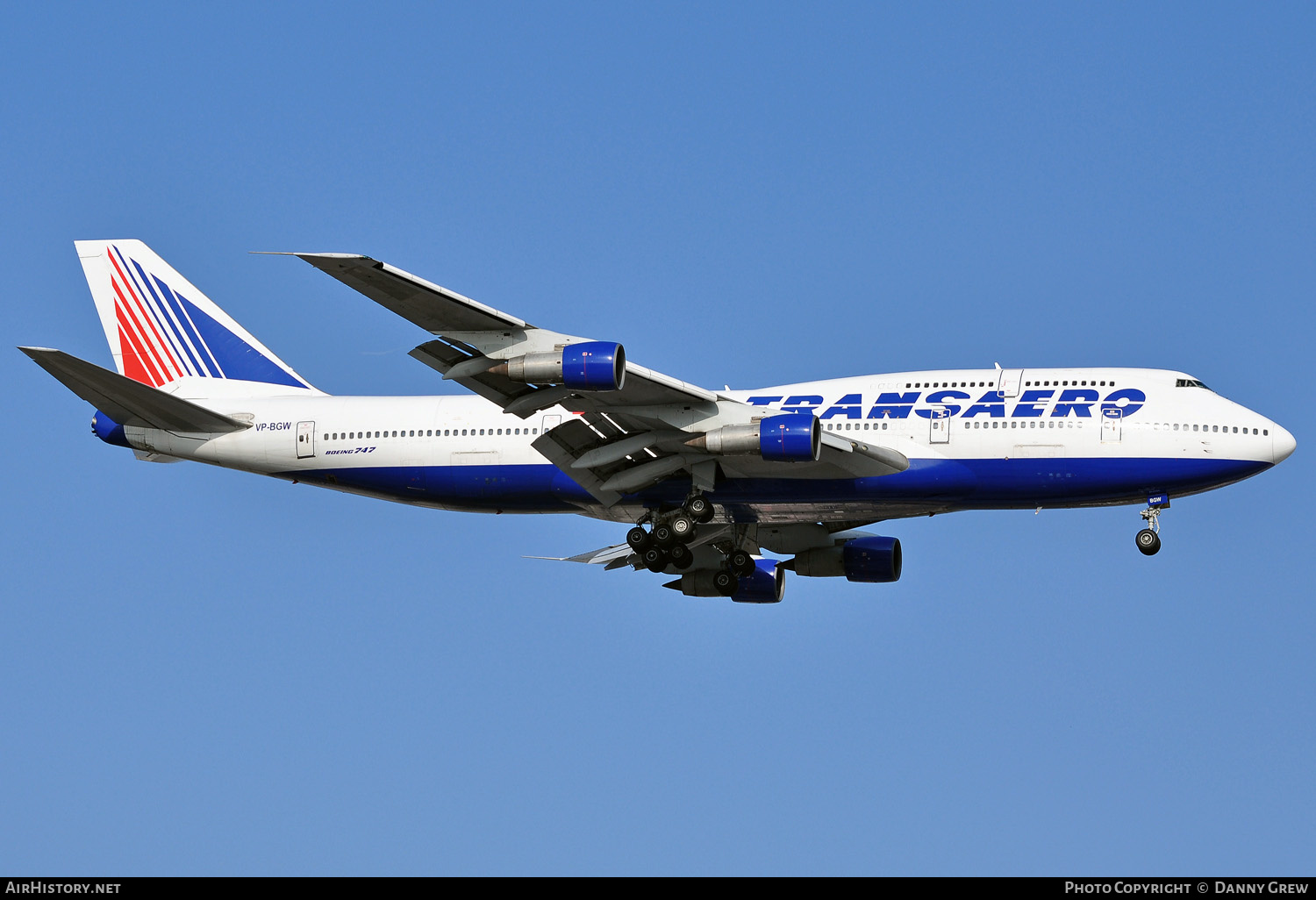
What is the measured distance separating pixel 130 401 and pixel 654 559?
14.9 meters

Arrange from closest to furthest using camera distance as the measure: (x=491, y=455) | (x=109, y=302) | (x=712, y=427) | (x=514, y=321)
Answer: (x=514, y=321) < (x=712, y=427) < (x=491, y=455) < (x=109, y=302)

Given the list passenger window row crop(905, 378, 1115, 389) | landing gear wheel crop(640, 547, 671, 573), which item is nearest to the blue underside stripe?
landing gear wheel crop(640, 547, 671, 573)

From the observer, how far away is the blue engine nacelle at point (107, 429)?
4762 centimetres

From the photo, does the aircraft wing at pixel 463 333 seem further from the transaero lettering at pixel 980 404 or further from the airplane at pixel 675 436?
the transaero lettering at pixel 980 404

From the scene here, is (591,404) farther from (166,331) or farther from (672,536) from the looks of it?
(166,331)

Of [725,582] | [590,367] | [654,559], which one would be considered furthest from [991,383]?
[590,367]

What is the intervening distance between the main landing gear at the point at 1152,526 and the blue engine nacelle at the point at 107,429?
27.5m

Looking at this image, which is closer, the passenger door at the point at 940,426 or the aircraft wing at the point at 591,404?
the aircraft wing at the point at 591,404

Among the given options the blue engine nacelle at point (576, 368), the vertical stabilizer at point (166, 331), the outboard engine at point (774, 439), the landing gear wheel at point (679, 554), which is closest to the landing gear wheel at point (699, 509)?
the landing gear wheel at point (679, 554)

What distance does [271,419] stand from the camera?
47719mm

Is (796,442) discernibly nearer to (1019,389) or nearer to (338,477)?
(1019,389)
